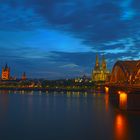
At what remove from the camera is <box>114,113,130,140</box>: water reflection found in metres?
28.9

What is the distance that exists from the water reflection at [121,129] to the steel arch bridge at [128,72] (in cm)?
1813

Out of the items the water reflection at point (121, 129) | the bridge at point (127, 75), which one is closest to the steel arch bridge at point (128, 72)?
the bridge at point (127, 75)

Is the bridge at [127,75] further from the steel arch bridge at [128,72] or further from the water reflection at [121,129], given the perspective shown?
the water reflection at [121,129]

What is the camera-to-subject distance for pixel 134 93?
45.1 m

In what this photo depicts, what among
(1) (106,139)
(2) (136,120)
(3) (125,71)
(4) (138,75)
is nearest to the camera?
(1) (106,139)

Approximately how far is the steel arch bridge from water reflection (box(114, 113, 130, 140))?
1813cm

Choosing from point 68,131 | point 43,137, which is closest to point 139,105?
point 68,131

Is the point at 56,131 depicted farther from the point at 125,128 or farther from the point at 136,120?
the point at 136,120

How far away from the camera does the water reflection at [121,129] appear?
28.9 meters

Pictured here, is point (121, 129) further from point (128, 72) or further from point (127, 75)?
point (128, 72)

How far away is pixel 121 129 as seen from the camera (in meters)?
32.4

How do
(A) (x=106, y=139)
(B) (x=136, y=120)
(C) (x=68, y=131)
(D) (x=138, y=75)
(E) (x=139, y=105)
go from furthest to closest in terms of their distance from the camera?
(D) (x=138, y=75), (E) (x=139, y=105), (B) (x=136, y=120), (C) (x=68, y=131), (A) (x=106, y=139)

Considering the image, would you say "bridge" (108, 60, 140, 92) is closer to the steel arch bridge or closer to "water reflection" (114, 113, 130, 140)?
the steel arch bridge

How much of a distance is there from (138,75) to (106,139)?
32.8 m
